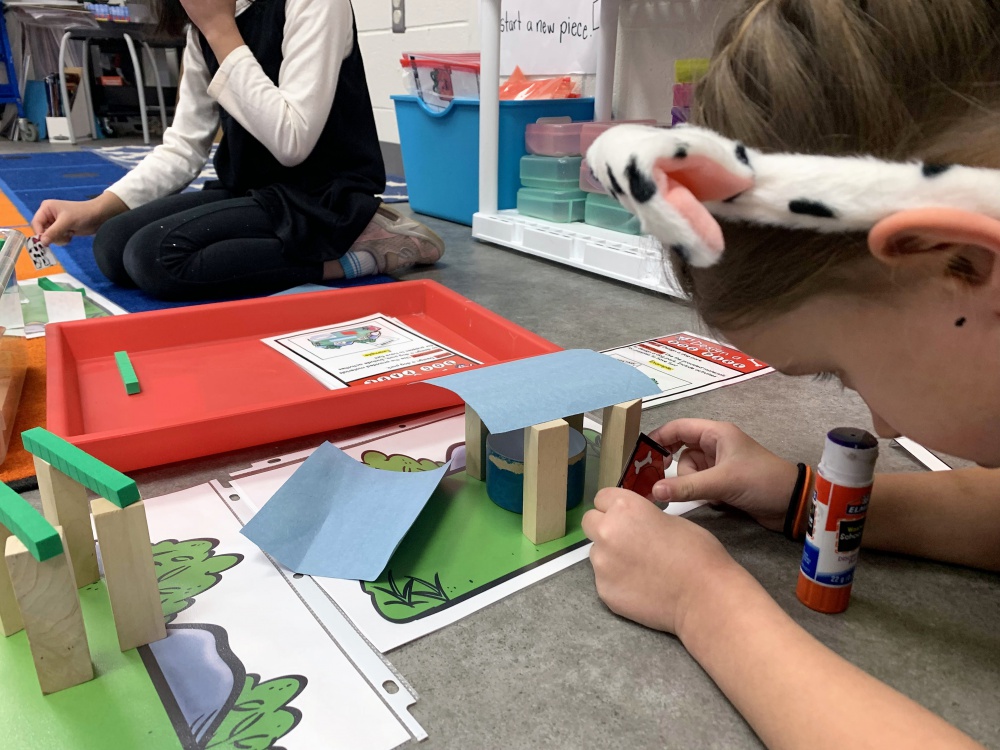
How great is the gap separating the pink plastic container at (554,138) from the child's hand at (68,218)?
851 mm

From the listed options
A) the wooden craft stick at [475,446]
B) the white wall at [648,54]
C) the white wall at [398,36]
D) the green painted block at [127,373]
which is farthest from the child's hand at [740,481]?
the white wall at [398,36]

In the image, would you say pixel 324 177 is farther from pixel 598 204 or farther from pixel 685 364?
pixel 685 364

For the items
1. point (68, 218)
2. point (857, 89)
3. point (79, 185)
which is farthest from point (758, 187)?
point (79, 185)

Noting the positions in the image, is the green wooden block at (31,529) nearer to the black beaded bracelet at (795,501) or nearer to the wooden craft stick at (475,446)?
the wooden craft stick at (475,446)

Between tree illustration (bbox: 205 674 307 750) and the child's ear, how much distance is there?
14.6 inches

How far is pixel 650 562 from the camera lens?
1.57ft

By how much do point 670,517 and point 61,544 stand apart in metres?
0.35

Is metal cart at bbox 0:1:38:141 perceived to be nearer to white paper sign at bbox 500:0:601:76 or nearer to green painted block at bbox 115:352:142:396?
white paper sign at bbox 500:0:601:76

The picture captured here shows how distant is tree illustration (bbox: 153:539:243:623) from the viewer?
1.65ft

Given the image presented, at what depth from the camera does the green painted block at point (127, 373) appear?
827mm

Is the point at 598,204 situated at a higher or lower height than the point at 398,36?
lower

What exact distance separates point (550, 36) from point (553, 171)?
48 cm

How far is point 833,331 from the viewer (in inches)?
14.6

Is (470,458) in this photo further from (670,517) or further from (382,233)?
(382,233)
